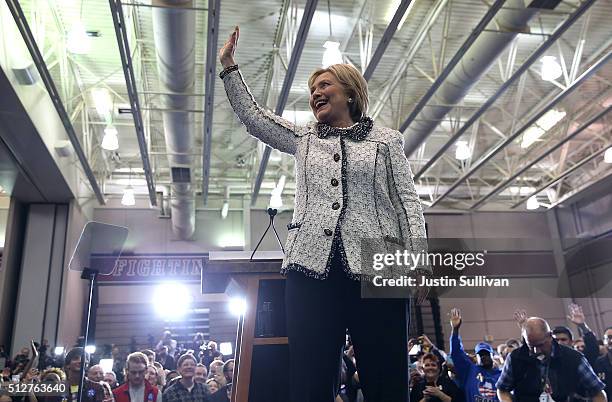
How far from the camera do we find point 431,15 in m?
6.72

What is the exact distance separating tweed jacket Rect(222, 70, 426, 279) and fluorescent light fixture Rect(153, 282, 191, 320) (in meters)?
10.5

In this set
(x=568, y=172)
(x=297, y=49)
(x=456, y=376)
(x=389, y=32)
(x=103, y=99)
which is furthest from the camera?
(x=568, y=172)

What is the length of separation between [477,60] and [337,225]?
18.6 feet

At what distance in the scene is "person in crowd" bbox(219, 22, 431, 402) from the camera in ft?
3.35

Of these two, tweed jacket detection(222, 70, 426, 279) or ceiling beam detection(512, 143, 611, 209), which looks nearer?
tweed jacket detection(222, 70, 426, 279)

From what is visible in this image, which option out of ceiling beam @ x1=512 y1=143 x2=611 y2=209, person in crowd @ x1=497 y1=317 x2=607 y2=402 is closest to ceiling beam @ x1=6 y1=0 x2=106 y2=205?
person in crowd @ x1=497 y1=317 x2=607 y2=402

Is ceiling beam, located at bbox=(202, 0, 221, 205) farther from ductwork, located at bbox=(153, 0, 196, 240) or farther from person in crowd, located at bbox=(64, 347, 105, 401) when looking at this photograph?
person in crowd, located at bbox=(64, 347, 105, 401)

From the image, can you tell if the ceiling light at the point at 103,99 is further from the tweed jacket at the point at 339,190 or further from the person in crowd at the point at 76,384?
the tweed jacket at the point at 339,190

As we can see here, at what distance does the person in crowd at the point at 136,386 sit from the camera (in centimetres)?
424

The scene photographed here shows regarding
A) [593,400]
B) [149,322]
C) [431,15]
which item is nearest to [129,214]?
[149,322]

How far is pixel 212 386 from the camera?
4.59 m

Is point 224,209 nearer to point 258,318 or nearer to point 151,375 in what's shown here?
point 151,375

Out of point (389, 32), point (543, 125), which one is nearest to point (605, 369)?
point (389, 32)

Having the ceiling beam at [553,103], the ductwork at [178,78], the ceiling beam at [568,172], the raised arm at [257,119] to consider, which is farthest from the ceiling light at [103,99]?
the ceiling beam at [568,172]
